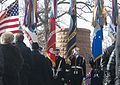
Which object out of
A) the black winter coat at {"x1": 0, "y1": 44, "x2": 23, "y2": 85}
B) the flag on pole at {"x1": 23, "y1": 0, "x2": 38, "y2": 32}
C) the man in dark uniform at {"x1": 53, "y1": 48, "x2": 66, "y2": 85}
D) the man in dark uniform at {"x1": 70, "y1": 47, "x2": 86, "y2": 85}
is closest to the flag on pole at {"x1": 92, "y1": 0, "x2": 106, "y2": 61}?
the man in dark uniform at {"x1": 70, "y1": 47, "x2": 86, "y2": 85}

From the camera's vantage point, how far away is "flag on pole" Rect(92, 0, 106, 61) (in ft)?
62.4

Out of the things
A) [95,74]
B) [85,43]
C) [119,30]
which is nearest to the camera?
[119,30]

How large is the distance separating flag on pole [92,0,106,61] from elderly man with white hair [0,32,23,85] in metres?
8.15

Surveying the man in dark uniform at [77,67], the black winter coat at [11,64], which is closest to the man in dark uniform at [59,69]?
the man in dark uniform at [77,67]

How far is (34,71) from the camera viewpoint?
13383 millimetres

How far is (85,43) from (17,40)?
19.2 m

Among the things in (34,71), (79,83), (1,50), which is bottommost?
(79,83)

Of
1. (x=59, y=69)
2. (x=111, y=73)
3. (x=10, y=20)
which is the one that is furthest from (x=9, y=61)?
(x=59, y=69)

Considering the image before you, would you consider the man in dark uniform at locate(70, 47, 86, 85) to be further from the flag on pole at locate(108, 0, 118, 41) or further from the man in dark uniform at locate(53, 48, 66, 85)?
the flag on pole at locate(108, 0, 118, 41)

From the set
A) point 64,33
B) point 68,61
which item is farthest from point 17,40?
point 64,33

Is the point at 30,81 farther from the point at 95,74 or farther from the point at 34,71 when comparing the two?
the point at 95,74

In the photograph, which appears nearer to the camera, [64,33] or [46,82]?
[46,82]

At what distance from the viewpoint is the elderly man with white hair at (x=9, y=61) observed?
10758 mm

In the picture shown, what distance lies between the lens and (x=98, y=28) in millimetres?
19516
